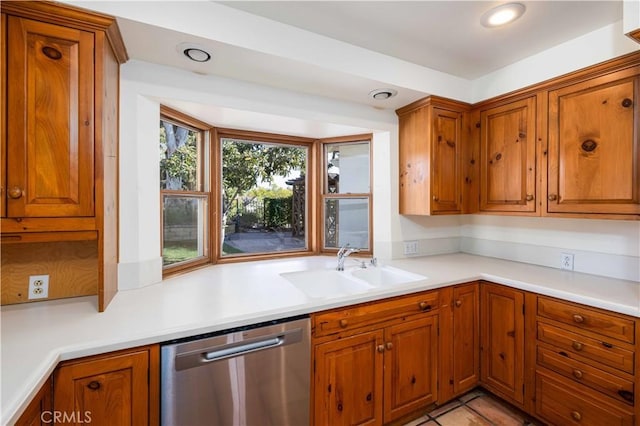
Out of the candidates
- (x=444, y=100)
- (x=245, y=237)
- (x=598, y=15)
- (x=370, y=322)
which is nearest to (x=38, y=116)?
(x=245, y=237)

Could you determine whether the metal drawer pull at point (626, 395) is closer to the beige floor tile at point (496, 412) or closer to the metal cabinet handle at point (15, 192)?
the beige floor tile at point (496, 412)

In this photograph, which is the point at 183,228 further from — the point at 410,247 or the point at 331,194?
the point at 410,247

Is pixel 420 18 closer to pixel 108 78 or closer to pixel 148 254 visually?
pixel 108 78

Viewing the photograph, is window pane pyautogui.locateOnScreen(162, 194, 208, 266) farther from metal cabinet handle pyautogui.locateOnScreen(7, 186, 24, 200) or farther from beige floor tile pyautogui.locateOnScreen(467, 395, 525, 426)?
beige floor tile pyautogui.locateOnScreen(467, 395, 525, 426)

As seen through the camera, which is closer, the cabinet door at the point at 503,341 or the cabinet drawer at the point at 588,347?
the cabinet drawer at the point at 588,347

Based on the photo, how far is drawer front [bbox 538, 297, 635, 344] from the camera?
4.48 ft

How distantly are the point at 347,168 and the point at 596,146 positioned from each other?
1.69 metres

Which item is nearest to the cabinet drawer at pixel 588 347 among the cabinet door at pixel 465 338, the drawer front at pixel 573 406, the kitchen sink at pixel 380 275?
the drawer front at pixel 573 406

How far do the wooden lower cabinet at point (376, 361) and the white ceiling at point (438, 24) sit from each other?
157 centimetres

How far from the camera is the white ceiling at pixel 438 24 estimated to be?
4.77ft

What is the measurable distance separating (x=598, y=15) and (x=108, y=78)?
8.44 feet

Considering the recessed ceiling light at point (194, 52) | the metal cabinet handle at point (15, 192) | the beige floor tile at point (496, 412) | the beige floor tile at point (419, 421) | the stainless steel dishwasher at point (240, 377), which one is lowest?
the beige floor tile at point (419, 421)

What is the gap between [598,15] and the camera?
1.55 m

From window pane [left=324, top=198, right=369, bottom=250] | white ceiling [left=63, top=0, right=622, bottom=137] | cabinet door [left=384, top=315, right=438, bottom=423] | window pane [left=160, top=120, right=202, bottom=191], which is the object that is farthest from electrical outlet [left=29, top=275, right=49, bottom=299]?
window pane [left=324, top=198, right=369, bottom=250]
